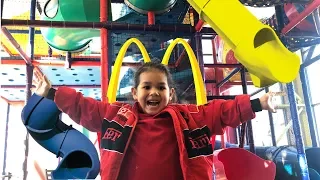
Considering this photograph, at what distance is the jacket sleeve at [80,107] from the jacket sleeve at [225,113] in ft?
1.04

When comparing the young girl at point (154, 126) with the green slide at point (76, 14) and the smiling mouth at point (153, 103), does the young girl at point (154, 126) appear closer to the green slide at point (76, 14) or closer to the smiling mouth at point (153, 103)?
the smiling mouth at point (153, 103)

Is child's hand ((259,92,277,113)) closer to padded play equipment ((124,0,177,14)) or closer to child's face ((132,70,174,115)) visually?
child's face ((132,70,174,115))

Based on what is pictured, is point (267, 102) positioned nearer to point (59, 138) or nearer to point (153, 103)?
point (153, 103)

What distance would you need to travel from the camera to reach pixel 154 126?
1.04 metres

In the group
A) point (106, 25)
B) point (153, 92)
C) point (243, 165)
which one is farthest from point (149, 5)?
point (243, 165)

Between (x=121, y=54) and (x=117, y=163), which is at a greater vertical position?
(x=121, y=54)

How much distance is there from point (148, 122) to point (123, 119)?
0.26ft

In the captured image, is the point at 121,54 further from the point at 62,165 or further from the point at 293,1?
the point at 293,1

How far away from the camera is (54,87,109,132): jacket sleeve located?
39.6 inches

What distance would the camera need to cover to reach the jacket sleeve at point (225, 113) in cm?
99

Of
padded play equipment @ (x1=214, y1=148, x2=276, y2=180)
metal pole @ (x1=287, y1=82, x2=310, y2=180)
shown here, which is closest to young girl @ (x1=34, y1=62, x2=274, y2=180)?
padded play equipment @ (x1=214, y1=148, x2=276, y2=180)

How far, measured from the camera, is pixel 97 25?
5.40 ft

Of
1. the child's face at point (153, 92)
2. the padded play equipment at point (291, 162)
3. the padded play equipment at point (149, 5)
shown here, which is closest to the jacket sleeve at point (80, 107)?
the child's face at point (153, 92)

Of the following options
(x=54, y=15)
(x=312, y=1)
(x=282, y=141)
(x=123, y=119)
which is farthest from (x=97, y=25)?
(x=282, y=141)
